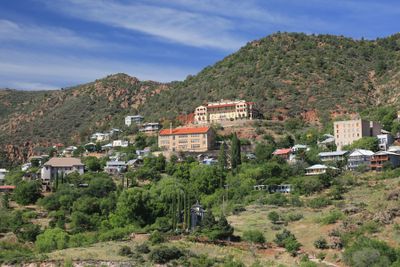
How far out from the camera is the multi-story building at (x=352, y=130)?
101375mm

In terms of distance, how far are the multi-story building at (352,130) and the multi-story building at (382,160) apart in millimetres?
11950

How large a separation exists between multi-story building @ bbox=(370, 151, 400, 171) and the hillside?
3276 cm

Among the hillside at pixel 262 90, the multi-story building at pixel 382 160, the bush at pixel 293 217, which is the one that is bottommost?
the bush at pixel 293 217

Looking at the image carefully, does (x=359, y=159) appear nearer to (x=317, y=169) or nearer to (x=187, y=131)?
(x=317, y=169)

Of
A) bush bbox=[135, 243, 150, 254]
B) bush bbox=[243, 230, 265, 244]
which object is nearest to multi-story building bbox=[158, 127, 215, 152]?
bush bbox=[243, 230, 265, 244]

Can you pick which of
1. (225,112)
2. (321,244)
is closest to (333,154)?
(225,112)

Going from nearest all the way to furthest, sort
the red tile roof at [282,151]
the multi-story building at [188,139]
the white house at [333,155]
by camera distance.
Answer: the white house at [333,155]
the red tile roof at [282,151]
the multi-story building at [188,139]

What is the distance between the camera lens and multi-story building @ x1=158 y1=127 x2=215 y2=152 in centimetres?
10862

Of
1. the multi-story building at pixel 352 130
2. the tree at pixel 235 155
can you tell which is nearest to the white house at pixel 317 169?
the tree at pixel 235 155

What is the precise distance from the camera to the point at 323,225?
6588 centimetres

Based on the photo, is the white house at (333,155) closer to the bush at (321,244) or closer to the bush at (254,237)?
the bush at (254,237)

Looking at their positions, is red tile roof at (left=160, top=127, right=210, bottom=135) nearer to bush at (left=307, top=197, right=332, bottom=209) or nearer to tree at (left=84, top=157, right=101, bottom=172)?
tree at (left=84, top=157, right=101, bottom=172)

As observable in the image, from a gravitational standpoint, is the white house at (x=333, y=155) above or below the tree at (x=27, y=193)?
above

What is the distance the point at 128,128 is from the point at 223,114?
21.9m
